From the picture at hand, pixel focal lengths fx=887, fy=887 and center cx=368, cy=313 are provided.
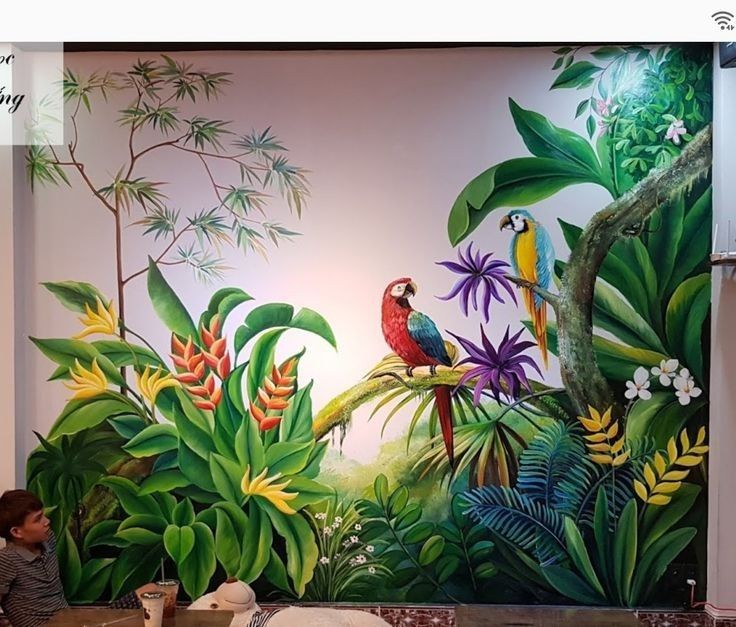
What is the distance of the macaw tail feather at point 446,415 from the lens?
378cm

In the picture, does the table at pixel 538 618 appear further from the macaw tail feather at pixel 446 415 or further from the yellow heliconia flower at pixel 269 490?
the yellow heliconia flower at pixel 269 490

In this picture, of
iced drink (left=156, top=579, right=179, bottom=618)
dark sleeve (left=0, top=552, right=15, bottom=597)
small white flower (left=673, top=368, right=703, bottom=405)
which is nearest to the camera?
iced drink (left=156, top=579, right=179, bottom=618)

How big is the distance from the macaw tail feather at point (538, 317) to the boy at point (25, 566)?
214cm

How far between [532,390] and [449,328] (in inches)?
17.3

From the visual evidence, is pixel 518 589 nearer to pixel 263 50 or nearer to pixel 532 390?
pixel 532 390

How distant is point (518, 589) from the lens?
3.78 metres

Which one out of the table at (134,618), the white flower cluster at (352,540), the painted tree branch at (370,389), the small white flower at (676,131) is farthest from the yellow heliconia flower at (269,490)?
the small white flower at (676,131)

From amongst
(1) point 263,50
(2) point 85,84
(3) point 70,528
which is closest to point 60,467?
(3) point 70,528

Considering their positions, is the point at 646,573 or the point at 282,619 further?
the point at 646,573

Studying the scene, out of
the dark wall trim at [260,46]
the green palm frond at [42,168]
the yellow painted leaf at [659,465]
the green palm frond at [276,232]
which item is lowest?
the yellow painted leaf at [659,465]

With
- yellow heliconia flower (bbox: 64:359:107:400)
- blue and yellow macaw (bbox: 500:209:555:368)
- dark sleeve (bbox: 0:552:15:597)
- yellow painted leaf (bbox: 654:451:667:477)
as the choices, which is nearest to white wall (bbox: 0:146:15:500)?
yellow heliconia flower (bbox: 64:359:107:400)

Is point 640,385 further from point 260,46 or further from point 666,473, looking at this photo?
point 260,46

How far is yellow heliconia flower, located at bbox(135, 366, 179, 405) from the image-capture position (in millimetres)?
3846

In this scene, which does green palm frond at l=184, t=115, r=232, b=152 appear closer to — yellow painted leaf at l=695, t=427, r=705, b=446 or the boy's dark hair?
the boy's dark hair
